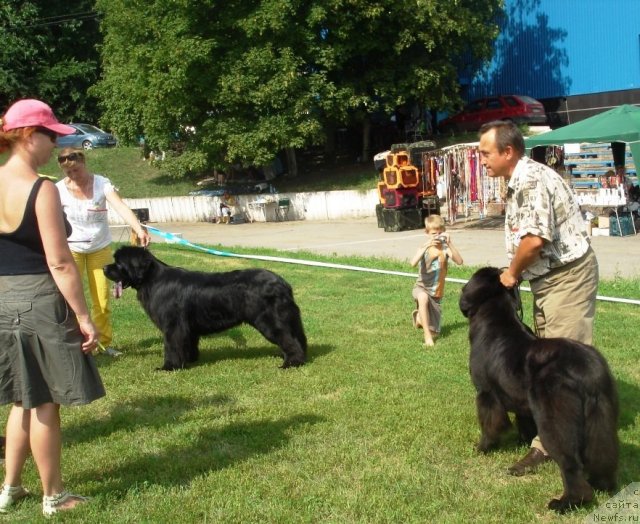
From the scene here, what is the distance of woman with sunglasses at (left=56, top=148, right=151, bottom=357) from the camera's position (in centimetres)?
692

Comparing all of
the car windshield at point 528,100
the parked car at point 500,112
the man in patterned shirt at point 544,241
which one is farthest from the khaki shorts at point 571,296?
the car windshield at point 528,100

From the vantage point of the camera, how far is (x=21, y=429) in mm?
3926

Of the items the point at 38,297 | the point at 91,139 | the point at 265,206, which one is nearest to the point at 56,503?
the point at 38,297

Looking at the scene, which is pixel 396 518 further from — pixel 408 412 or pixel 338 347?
pixel 338 347

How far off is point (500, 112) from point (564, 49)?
444 cm

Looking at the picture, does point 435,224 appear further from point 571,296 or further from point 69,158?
point 69,158

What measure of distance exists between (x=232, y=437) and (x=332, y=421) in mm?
700

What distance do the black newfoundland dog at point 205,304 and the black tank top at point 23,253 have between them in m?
3.18

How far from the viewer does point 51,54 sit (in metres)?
40.8

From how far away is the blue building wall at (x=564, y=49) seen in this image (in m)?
29.5

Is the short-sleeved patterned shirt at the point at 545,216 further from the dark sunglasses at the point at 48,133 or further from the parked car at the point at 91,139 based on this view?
the parked car at the point at 91,139

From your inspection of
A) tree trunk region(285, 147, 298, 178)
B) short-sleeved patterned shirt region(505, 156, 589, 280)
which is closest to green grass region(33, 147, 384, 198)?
tree trunk region(285, 147, 298, 178)

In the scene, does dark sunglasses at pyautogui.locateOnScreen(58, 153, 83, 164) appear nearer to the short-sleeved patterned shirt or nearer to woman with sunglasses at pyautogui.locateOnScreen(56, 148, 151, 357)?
woman with sunglasses at pyautogui.locateOnScreen(56, 148, 151, 357)

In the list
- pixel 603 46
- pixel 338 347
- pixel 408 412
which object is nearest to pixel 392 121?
pixel 603 46
